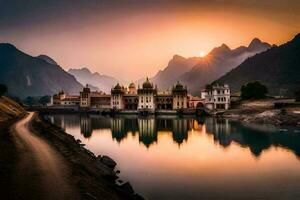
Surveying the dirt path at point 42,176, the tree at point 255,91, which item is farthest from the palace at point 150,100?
the dirt path at point 42,176

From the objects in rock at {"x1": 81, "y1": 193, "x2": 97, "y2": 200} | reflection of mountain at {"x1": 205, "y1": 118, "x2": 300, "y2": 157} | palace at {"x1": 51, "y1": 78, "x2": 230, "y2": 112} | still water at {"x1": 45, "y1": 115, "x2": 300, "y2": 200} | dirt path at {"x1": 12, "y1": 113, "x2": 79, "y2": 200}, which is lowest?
still water at {"x1": 45, "y1": 115, "x2": 300, "y2": 200}

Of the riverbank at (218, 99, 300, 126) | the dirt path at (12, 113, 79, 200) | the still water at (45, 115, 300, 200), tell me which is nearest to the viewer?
the dirt path at (12, 113, 79, 200)

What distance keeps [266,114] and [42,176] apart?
86713 mm

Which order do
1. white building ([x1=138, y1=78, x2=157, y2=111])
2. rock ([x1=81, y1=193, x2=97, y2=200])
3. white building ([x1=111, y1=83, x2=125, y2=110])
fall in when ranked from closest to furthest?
rock ([x1=81, y1=193, x2=97, y2=200]) < white building ([x1=138, y1=78, x2=157, y2=111]) < white building ([x1=111, y1=83, x2=125, y2=110])

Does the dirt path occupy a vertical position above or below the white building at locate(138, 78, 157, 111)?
below

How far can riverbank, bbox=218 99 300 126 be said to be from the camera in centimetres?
9125

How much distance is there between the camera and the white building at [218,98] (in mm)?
136850

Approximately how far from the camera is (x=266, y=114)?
10100 centimetres

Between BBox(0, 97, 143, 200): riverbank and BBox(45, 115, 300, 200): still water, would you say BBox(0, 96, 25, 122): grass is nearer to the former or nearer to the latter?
BBox(45, 115, 300, 200): still water

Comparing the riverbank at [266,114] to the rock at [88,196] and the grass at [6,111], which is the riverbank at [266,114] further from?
the rock at [88,196]

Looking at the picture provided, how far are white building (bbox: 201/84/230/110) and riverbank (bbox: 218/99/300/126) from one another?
8.27 metres

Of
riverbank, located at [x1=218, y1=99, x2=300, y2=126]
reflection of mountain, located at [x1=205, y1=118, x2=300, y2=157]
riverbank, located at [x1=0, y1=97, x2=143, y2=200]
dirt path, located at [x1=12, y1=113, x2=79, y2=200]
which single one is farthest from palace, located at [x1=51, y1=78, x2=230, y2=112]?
dirt path, located at [x1=12, y1=113, x2=79, y2=200]

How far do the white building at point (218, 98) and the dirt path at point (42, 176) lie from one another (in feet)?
352

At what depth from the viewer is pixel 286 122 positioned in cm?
8962
